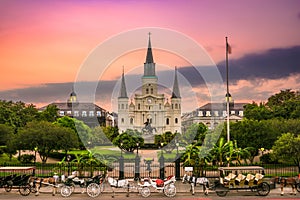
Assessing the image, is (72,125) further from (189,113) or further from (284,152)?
(189,113)

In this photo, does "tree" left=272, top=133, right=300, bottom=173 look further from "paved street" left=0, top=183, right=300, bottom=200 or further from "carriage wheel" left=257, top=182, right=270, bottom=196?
"carriage wheel" left=257, top=182, right=270, bottom=196

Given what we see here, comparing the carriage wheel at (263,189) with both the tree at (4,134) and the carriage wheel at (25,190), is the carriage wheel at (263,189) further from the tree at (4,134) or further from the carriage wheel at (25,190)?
the tree at (4,134)

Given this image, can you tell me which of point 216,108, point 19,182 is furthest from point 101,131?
point 216,108

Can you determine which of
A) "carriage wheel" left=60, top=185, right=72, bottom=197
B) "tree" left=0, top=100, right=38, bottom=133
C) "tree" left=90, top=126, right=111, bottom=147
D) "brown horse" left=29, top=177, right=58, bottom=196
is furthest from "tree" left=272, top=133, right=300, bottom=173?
"tree" left=90, top=126, right=111, bottom=147

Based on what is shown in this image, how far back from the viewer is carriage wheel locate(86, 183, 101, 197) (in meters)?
22.9

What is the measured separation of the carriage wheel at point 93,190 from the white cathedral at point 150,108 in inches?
4068

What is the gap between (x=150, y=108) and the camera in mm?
132125

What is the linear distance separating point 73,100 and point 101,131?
2926 inches

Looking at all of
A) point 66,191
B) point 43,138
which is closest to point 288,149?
point 66,191

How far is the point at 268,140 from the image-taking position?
42.0 m

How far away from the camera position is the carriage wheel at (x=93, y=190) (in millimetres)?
22906

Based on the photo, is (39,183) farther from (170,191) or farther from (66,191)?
(170,191)

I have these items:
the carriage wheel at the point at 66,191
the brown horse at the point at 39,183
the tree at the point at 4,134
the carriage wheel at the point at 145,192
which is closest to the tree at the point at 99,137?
the tree at the point at 4,134

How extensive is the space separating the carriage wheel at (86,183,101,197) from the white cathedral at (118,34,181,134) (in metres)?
103
